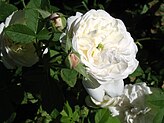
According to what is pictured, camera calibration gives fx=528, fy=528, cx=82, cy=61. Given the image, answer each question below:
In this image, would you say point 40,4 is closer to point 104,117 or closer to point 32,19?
point 32,19

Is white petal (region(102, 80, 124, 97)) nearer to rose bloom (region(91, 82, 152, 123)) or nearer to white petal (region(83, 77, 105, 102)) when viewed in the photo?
white petal (region(83, 77, 105, 102))

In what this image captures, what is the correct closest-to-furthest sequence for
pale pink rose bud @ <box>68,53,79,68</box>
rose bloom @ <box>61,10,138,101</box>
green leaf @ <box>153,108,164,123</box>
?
1. pale pink rose bud @ <box>68,53,79,68</box>
2. rose bloom @ <box>61,10,138,101</box>
3. green leaf @ <box>153,108,164,123</box>

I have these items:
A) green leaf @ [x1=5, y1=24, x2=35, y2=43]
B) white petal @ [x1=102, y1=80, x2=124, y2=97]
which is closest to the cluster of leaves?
green leaf @ [x1=5, y1=24, x2=35, y2=43]

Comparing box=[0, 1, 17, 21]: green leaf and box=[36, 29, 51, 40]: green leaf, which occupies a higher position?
box=[36, 29, 51, 40]: green leaf

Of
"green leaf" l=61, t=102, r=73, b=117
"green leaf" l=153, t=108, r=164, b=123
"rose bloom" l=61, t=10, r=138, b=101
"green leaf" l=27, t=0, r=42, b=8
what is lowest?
"green leaf" l=61, t=102, r=73, b=117

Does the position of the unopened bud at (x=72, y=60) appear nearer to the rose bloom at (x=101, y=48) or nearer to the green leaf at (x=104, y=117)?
the rose bloom at (x=101, y=48)

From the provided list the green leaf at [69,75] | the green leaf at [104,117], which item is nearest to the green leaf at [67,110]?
the green leaf at [104,117]

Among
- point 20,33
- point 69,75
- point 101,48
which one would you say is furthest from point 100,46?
point 20,33
